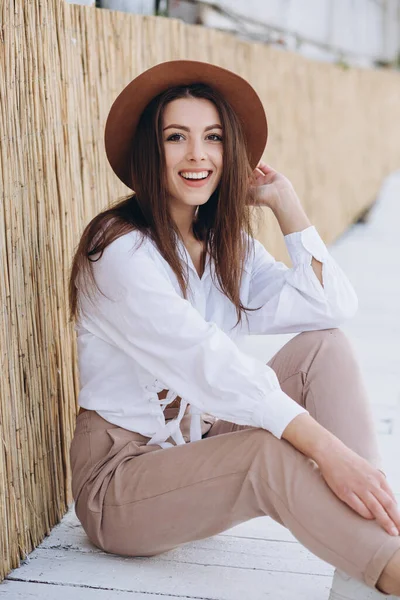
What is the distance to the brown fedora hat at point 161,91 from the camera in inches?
88.1

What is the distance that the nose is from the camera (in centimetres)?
227

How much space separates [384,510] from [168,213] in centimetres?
88

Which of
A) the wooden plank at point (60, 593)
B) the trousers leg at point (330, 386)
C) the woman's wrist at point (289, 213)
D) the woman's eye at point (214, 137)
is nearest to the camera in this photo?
the wooden plank at point (60, 593)

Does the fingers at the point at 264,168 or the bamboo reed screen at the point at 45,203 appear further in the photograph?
the fingers at the point at 264,168

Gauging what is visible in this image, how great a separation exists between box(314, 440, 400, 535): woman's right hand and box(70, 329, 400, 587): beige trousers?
2 centimetres

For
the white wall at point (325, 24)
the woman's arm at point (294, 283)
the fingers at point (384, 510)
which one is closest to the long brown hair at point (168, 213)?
the woman's arm at point (294, 283)

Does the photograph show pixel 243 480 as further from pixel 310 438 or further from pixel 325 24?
pixel 325 24

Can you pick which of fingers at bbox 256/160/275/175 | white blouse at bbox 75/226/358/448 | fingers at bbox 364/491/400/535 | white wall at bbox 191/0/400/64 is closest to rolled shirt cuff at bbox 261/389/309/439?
white blouse at bbox 75/226/358/448

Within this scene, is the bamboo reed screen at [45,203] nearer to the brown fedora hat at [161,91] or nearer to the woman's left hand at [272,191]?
the brown fedora hat at [161,91]

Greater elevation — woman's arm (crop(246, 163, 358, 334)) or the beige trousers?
woman's arm (crop(246, 163, 358, 334))

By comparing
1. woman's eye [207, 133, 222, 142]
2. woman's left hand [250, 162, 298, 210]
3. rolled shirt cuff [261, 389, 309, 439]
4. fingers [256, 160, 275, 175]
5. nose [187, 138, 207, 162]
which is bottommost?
rolled shirt cuff [261, 389, 309, 439]

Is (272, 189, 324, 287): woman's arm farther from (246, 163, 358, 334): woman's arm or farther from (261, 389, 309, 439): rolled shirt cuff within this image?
(261, 389, 309, 439): rolled shirt cuff

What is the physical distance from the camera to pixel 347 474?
1.88 m

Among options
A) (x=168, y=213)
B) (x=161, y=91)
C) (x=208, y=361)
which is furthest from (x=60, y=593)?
(x=161, y=91)
